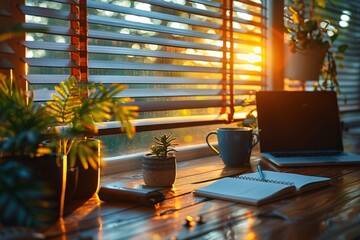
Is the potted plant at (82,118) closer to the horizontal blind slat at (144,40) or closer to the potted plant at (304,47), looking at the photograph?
the horizontal blind slat at (144,40)

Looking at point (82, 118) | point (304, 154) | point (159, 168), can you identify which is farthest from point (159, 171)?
point (304, 154)

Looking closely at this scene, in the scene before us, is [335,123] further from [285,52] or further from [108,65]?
[108,65]

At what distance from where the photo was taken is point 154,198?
958 mm

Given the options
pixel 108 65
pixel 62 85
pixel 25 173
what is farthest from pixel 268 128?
pixel 25 173

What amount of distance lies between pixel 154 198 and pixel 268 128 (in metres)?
0.77

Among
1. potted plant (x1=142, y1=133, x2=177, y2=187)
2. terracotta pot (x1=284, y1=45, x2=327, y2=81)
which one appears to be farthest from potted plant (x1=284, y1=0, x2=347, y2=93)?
potted plant (x1=142, y1=133, x2=177, y2=187)

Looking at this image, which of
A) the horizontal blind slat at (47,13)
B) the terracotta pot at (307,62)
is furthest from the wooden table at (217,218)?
the terracotta pot at (307,62)

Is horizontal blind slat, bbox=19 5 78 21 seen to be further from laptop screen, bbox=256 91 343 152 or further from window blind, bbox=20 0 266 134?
laptop screen, bbox=256 91 343 152

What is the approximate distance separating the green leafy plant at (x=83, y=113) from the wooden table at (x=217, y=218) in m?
0.11

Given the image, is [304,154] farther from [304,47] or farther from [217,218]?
[217,218]

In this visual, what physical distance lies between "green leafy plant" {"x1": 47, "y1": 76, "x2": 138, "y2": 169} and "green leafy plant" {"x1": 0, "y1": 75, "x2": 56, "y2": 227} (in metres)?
0.05

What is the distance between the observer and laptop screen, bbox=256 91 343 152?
1613 millimetres

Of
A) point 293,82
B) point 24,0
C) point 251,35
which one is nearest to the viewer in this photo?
point 24,0

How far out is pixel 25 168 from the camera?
609 millimetres
